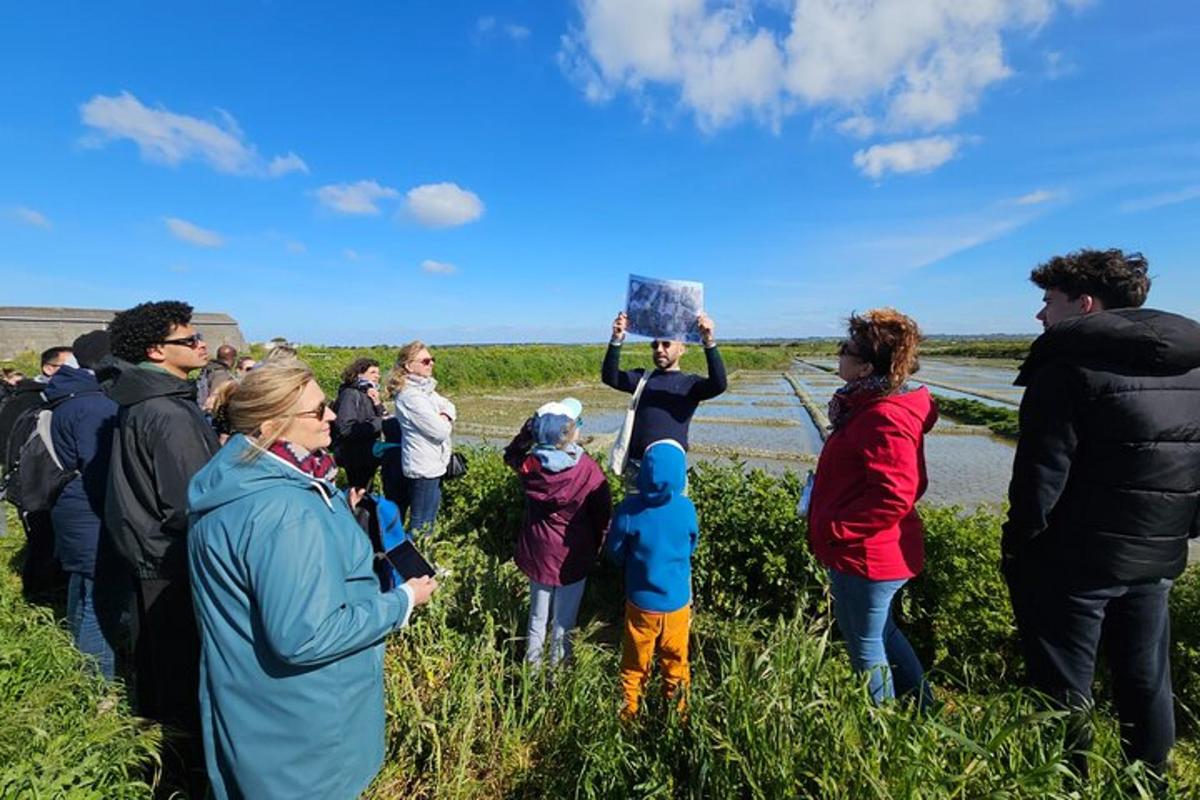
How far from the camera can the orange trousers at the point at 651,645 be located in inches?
108

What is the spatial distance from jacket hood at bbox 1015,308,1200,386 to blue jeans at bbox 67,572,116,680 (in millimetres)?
4936

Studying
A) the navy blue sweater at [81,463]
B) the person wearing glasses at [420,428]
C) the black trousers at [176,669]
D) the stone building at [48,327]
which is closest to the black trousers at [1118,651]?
the black trousers at [176,669]

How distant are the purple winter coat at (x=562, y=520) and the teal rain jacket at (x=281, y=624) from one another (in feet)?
4.20

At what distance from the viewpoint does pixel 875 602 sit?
7.95ft

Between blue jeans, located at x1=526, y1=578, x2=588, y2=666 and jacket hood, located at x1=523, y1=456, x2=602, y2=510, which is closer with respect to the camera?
jacket hood, located at x1=523, y1=456, x2=602, y2=510

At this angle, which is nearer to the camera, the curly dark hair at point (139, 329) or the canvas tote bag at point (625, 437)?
the curly dark hair at point (139, 329)

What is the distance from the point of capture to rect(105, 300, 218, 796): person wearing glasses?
7.89 feet

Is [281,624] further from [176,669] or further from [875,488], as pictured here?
[875,488]

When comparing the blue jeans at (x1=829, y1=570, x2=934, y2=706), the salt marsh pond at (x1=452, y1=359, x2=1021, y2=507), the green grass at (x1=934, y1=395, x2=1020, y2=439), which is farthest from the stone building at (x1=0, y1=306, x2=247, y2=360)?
the green grass at (x1=934, y1=395, x2=1020, y2=439)

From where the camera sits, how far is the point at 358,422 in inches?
170

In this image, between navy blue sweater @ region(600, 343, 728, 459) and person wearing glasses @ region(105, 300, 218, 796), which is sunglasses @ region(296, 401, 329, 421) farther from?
navy blue sweater @ region(600, 343, 728, 459)

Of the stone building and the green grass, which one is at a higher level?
the stone building

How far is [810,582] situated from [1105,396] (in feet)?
7.32

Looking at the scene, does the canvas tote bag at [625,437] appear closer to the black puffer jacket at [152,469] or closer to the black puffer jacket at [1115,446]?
the black puffer jacket at [1115,446]
